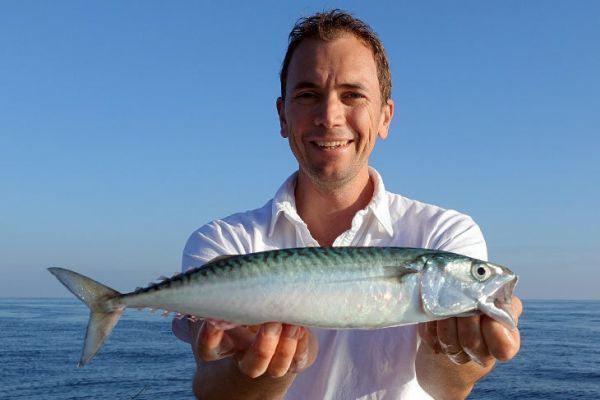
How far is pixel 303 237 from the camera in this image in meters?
5.61

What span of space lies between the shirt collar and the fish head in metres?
1.43

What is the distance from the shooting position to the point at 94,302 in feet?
13.8

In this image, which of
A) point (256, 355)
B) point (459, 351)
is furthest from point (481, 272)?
point (256, 355)

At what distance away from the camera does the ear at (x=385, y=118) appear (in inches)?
235

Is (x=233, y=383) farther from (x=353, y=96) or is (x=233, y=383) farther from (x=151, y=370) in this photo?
(x=151, y=370)

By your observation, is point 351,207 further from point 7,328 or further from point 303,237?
point 7,328

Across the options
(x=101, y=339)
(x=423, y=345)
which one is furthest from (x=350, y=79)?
(x=101, y=339)

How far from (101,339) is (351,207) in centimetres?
260

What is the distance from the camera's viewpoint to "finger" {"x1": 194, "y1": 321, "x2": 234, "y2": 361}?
13.7 ft

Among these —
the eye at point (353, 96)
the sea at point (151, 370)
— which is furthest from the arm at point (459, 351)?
the sea at point (151, 370)

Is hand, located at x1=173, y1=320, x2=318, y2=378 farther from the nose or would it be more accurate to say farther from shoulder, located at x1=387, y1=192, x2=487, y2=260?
the nose

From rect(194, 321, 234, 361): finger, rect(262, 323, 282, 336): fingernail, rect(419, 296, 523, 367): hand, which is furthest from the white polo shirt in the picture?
rect(262, 323, 282, 336): fingernail

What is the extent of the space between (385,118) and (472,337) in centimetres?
265

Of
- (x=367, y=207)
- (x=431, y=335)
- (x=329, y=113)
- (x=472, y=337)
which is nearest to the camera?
(x=472, y=337)
